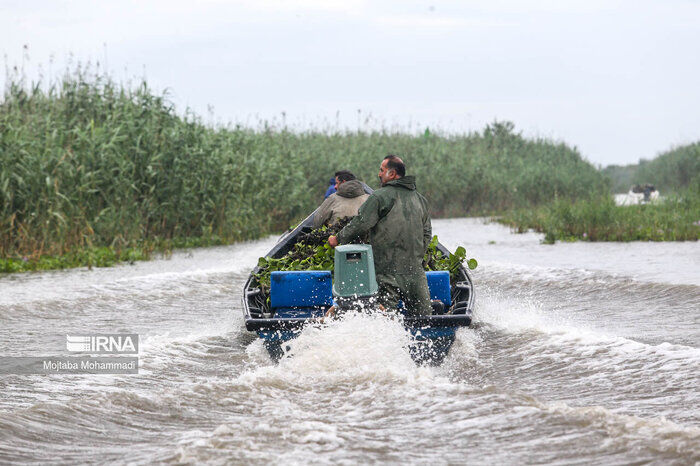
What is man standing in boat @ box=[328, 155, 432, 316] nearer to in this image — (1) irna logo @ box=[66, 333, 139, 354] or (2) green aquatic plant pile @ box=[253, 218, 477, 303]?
(2) green aquatic plant pile @ box=[253, 218, 477, 303]

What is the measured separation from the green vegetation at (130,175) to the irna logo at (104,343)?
5.67 meters

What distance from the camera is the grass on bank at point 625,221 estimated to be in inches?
749

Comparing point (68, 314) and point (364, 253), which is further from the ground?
point (364, 253)

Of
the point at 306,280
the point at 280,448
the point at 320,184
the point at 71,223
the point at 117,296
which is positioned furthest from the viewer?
the point at 320,184

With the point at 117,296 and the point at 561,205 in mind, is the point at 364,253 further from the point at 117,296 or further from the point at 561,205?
the point at 561,205

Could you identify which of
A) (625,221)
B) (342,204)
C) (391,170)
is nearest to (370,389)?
(391,170)

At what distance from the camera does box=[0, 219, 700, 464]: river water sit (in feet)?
16.6

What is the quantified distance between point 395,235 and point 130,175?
1105 centimetres

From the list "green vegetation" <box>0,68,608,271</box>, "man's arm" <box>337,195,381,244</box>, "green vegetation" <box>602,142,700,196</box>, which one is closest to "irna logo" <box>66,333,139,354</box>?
"man's arm" <box>337,195,381,244</box>

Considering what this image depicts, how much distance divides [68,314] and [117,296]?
1435mm

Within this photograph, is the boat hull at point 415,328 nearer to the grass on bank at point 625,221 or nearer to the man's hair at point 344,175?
the man's hair at point 344,175

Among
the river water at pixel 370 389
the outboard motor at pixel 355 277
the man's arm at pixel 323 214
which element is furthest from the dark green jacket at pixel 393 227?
the man's arm at pixel 323 214

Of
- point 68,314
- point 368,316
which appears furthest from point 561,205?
point 368,316

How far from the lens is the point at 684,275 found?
13.0 metres
